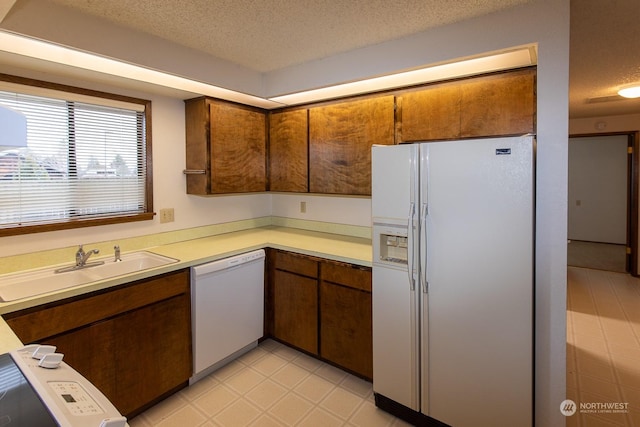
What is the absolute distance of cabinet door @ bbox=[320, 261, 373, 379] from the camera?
7.45ft

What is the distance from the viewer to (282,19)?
186 cm

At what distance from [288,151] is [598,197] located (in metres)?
6.74

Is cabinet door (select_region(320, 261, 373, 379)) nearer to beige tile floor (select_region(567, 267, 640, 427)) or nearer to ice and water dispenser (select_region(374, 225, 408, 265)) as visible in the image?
ice and water dispenser (select_region(374, 225, 408, 265))

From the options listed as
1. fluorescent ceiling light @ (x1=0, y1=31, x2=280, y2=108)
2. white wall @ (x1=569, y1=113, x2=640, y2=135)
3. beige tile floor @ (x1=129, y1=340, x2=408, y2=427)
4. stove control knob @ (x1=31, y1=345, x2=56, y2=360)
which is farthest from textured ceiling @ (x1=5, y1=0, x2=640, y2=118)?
white wall @ (x1=569, y1=113, x2=640, y2=135)

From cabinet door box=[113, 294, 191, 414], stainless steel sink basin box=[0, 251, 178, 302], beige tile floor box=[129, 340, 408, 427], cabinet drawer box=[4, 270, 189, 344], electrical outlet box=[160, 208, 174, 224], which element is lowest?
beige tile floor box=[129, 340, 408, 427]

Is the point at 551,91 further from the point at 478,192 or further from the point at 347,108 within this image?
the point at 347,108

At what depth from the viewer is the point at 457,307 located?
1778mm

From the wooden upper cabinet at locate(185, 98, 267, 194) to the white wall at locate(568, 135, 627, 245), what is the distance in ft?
20.8

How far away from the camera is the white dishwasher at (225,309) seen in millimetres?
2295

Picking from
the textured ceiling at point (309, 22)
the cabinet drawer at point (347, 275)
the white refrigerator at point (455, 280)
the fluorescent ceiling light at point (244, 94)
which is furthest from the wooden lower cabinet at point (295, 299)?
the textured ceiling at point (309, 22)

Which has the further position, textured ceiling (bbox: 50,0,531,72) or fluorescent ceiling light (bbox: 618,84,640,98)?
fluorescent ceiling light (bbox: 618,84,640,98)

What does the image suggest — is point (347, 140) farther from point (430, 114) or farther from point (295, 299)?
point (295, 299)

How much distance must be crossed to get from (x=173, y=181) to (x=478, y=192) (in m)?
2.29

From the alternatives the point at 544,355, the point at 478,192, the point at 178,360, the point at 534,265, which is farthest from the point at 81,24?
the point at 544,355
